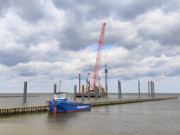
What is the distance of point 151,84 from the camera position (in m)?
95.2

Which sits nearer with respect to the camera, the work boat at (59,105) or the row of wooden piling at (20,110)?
the row of wooden piling at (20,110)

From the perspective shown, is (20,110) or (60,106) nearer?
(20,110)

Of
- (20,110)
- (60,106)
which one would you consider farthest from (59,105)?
(20,110)

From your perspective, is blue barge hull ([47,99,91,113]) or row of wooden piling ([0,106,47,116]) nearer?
row of wooden piling ([0,106,47,116])

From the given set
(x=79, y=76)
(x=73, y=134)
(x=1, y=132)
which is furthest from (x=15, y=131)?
(x=79, y=76)

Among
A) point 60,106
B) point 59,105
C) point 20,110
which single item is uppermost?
point 59,105

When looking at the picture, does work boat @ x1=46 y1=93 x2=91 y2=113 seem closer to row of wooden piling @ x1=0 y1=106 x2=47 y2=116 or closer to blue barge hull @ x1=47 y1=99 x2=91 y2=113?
blue barge hull @ x1=47 y1=99 x2=91 y2=113

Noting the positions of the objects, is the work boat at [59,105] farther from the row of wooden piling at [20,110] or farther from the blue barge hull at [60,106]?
the row of wooden piling at [20,110]

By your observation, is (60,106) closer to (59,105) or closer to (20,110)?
(59,105)

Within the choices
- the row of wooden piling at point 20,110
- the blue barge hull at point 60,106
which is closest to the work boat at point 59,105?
the blue barge hull at point 60,106

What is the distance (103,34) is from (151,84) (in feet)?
137

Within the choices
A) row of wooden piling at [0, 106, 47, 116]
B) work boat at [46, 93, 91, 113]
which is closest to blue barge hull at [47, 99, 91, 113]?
work boat at [46, 93, 91, 113]

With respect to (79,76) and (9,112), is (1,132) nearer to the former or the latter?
(9,112)

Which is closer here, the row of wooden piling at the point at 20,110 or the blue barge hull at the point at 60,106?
the row of wooden piling at the point at 20,110
